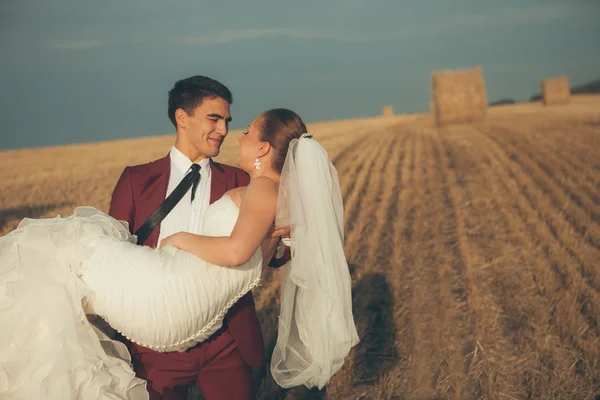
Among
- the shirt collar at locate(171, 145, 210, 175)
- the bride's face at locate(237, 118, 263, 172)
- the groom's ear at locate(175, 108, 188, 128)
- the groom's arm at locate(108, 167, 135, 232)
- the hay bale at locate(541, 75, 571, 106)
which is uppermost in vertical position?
the groom's ear at locate(175, 108, 188, 128)

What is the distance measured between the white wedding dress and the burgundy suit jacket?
1.18ft

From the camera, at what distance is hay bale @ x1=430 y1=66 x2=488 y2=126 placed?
87.2ft

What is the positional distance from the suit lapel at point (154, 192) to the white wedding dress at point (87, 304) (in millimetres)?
412

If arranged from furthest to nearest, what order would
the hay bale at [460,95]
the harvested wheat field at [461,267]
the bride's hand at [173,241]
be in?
the hay bale at [460,95] < the harvested wheat field at [461,267] < the bride's hand at [173,241]

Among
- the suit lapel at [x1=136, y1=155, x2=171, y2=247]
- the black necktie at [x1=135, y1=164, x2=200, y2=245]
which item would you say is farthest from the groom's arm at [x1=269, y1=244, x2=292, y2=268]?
the suit lapel at [x1=136, y1=155, x2=171, y2=247]

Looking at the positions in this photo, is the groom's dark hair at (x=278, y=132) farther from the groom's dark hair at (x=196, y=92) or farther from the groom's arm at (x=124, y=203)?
the groom's arm at (x=124, y=203)

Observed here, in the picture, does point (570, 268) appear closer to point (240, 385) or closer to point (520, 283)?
point (520, 283)

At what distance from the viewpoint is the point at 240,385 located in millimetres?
3375

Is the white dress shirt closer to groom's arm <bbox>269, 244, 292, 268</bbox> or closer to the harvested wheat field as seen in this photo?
groom's arm <bbox>269, 244, 292, 268</bbox>

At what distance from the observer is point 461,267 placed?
26.4ft

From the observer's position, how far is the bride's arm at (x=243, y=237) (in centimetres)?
289

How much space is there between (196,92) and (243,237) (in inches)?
45.3

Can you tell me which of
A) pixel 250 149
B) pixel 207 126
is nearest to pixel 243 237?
pixel 250 149

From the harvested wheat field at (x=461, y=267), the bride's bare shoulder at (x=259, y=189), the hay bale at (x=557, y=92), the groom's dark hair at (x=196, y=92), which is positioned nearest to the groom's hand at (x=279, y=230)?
the bride's bare shoulder at (x=259, y=189)
